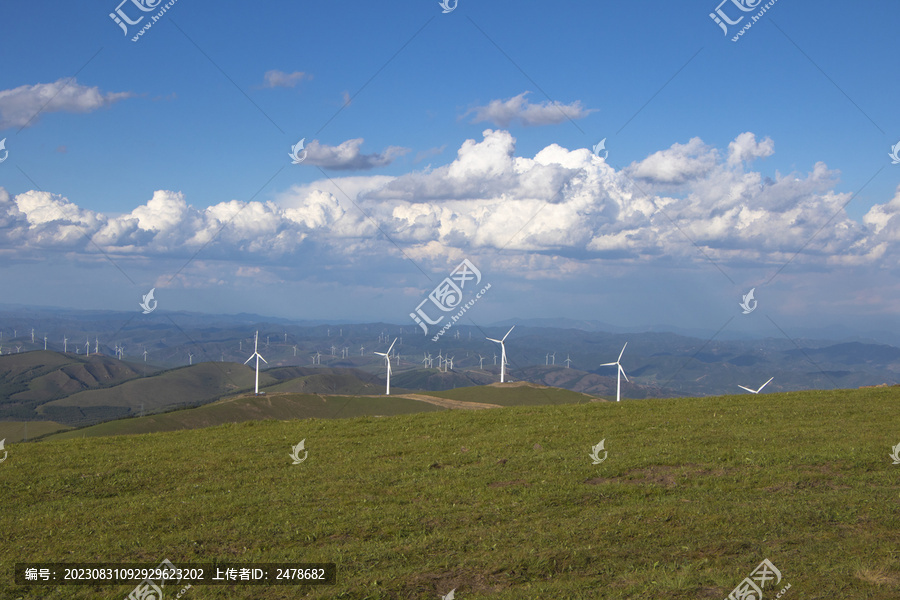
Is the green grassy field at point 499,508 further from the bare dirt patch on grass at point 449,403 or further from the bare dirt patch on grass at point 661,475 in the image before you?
the bare dirt patch on grass at point 449,403

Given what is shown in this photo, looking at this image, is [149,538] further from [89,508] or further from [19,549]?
[89,508]

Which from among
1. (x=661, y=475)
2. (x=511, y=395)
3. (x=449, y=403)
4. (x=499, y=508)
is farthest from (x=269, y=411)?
(x=499, y=508)

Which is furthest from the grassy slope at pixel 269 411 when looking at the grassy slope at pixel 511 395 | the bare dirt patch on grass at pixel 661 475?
the bare dirt patch on grass at pixel 661 475

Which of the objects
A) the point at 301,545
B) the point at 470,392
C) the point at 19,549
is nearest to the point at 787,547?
the point at 301,545

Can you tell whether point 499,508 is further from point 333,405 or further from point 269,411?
point 333,405

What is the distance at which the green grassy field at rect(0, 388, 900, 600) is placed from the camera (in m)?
10.8

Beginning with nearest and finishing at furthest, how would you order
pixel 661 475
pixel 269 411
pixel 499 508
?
pixel 499 508 → pixel 661 475 → pixel 269 411

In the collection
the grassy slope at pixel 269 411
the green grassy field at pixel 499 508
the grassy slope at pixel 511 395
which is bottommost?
the grassy slope at pixel 269 411

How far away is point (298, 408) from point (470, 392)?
24840 millimetres

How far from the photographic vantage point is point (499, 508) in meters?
14.8

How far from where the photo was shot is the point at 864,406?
27703mm

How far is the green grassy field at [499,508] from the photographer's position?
1084 centimetres

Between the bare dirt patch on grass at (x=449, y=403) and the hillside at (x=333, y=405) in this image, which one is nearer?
the bare dirt patch on grass at (x=449, y=403)

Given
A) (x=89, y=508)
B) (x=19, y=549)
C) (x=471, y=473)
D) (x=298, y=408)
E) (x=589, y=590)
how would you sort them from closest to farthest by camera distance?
(x=589, y=590) → (x=19, y=549) → (x=89, y=508) → (x=471, y=473) → (x=298, y=408)
